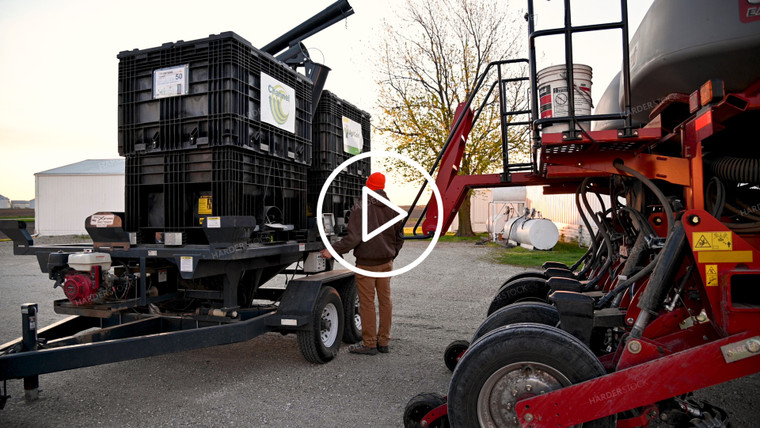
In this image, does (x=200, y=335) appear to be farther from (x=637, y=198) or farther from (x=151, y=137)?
(x=637, y=198)

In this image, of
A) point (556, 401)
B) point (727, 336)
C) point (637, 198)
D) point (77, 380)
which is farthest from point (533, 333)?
point (77, 380)

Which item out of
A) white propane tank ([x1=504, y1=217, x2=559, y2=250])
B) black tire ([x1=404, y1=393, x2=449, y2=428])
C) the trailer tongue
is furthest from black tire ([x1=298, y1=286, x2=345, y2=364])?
white propane tank ([x1=504, y1=217, x2=559, y2=250])

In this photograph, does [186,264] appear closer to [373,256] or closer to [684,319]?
[373,256]

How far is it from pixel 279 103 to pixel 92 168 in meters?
27.9

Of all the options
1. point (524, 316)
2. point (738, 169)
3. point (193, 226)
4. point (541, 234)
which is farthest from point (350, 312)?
point (541, 234)

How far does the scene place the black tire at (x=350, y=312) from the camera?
20.6 feet

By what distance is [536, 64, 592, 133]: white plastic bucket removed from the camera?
3502 millimetres

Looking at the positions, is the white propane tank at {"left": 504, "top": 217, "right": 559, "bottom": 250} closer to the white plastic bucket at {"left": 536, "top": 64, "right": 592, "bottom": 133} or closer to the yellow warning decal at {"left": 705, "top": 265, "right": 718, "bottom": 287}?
the white plastic bucket at {"left": 536, "top": 64, "right": 592, "bottom": 133}

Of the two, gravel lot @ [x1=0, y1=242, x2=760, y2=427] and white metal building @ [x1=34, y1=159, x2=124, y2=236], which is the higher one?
white metal building @ [x1=34, y1=159, x2=124, y2=236]

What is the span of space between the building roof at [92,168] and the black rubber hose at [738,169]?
95.1ft

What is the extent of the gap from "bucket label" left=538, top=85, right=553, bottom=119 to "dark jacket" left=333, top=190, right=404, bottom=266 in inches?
99.3

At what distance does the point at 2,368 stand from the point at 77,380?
1544mm

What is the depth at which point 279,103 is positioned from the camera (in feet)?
18.7

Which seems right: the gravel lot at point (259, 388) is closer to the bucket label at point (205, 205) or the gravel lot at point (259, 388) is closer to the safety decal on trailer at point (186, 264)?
the safety decal on trailer at point (186, 264)
